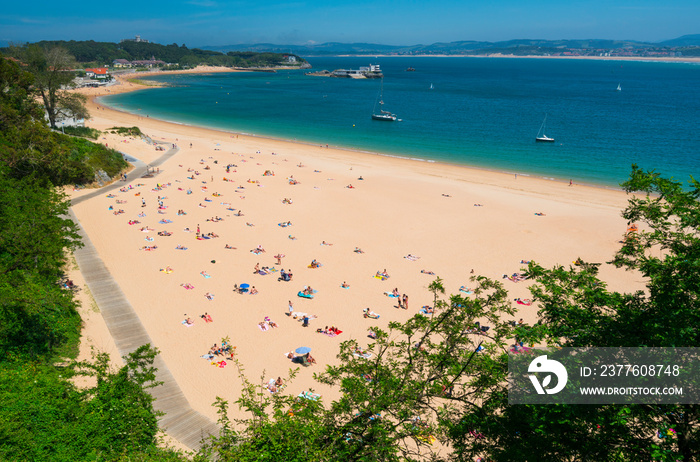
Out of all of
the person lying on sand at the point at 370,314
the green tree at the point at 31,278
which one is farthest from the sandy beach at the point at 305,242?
the green tree at the point at 31,278

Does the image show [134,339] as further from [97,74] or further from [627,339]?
[97,74]

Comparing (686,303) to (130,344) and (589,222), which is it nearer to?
(130,344)

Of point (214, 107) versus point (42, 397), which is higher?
point (214, 107)

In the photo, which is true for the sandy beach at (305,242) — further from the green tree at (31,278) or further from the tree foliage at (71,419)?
the tree foliage at (71,419)

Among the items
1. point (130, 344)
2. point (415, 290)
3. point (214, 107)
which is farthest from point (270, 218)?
point (214, 107)

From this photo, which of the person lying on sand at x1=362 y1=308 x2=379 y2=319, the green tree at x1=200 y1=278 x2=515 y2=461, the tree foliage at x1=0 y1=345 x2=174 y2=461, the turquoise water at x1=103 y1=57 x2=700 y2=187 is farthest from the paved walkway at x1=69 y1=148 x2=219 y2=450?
the turquoise water at x1=103 y1=57 x2=700 y2=187

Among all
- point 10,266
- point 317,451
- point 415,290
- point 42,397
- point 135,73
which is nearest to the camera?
point 317,451
